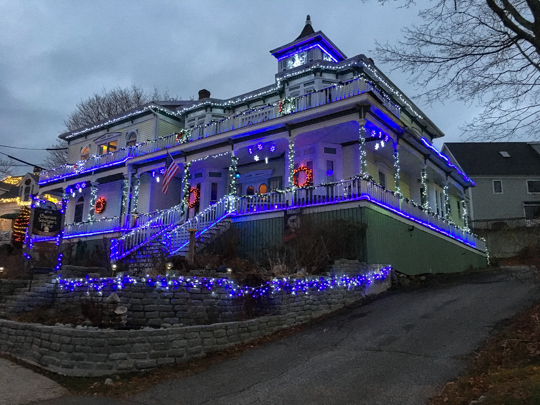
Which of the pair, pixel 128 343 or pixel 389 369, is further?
pixel 128 343

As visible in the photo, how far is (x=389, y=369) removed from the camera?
6469 mm

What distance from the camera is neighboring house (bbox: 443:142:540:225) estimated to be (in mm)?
33312

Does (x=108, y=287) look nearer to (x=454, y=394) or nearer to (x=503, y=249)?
(x=454, y=394)

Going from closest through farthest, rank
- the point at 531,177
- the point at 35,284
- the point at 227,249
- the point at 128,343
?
1. the point at 128,343
2. the point at 35,284
3. the point at 227,249
4. the point at 531,177

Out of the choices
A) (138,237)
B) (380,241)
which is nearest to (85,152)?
(138,237)

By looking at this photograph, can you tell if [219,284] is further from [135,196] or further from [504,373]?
[135,196]

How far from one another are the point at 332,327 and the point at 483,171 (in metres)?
30.6

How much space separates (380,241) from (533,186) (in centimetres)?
2697

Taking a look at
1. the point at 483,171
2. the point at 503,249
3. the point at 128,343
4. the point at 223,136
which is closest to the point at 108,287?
the point at 128,343

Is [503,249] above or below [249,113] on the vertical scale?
below

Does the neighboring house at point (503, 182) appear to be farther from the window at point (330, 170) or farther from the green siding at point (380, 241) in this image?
the window at point (330, 170)

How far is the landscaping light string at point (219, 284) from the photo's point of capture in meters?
9.01

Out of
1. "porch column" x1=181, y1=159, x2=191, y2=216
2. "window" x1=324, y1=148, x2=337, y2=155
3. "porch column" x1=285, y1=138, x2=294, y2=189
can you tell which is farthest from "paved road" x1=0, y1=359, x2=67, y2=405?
"window" x1=324, y1=148, x2=337, y2=155

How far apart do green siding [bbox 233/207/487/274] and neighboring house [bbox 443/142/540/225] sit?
60.5 ft
